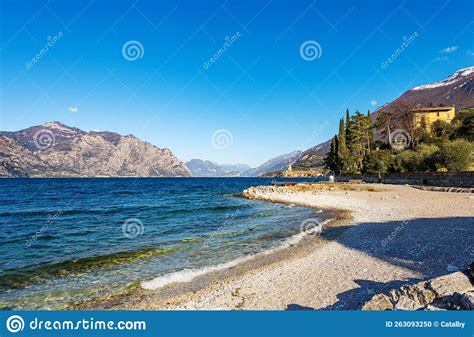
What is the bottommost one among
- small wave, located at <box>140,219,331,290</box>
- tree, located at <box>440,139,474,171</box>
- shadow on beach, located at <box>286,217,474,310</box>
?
small wave, located at <box>140,219,331,290</box>

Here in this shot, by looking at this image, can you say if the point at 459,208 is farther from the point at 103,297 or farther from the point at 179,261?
the point at 103,297

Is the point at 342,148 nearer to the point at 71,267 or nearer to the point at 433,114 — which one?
the point at 433,114

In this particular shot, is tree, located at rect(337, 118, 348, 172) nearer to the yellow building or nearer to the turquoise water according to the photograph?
the yellow building

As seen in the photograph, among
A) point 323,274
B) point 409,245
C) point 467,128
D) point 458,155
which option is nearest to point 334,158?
point 467,128

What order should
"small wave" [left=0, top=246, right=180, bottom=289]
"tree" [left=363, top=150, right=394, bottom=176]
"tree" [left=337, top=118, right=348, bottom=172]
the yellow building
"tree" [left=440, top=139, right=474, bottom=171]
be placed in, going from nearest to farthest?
1. "small wave" [left=0, top=246, right=180, bottom=289]
2. "tree" [left=440, top=139, right=474, bottom=171]
3. "tree" [left=363, top=150, right=394, bottom=176]
4. the yellow building
5. "tree" [left=337, top=118, right=348, bottom=172]

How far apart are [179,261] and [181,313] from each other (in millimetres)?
7617

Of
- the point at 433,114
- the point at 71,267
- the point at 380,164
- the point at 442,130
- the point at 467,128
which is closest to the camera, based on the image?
the point at 71,267

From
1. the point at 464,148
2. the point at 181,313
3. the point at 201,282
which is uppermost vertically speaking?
the point at 464,148

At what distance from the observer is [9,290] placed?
1030 centimetres

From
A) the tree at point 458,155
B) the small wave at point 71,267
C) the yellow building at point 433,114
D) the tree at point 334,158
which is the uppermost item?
the yellow building at point 433,114

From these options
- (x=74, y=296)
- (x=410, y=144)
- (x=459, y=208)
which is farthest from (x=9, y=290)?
(x=410, y=144)

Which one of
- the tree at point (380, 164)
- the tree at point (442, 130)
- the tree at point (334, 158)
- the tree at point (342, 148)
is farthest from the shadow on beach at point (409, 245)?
the tree at point (334, 158)

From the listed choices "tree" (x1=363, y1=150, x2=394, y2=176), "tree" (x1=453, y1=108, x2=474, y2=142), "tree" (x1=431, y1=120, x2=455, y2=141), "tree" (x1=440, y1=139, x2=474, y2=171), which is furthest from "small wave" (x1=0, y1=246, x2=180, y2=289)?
"tree" (x1=431, y1=120, x2=455, y2=141)

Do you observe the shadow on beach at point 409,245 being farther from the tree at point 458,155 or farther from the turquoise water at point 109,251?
the tree at point 458,155
